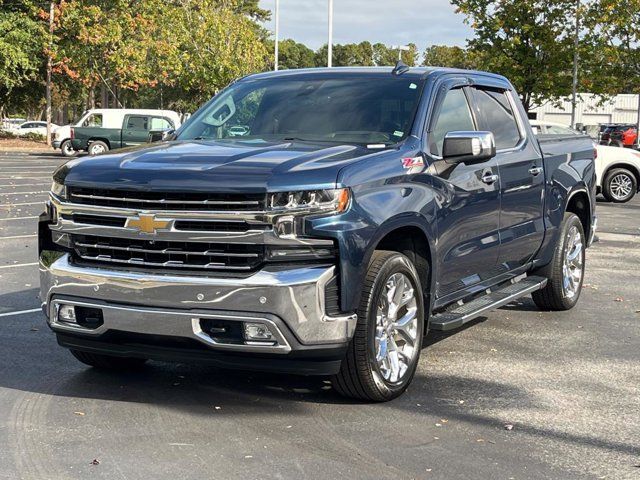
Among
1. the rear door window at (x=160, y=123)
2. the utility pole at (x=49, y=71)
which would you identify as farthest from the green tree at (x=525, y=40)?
the utility pole at (x=49, y=71)

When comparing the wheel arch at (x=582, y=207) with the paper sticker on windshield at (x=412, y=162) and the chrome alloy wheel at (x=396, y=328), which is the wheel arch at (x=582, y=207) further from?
the chrome alloy wheel at (x=396, y=328)

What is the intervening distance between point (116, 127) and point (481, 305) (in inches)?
1199

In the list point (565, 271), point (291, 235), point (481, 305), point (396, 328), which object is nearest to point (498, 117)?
point (481, 305)

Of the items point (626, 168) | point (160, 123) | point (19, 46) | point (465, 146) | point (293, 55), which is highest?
point (293, 55)

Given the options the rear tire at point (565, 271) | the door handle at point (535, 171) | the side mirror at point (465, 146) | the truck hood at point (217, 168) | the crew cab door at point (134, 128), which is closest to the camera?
the truck hood at point (217, 168)

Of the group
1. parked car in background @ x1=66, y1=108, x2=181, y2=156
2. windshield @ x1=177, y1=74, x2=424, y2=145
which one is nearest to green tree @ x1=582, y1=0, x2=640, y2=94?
parked car in background @ x1=66, y1=108, x2=181, y2=156

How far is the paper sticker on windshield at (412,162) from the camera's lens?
18.4ft

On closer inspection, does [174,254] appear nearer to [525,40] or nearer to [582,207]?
[582,207]

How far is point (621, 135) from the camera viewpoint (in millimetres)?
40531

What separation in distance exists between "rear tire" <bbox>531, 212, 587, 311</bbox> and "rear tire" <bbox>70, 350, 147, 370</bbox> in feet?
12.1

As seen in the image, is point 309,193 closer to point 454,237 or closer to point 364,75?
point 454,237

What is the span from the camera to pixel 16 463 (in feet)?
14.4

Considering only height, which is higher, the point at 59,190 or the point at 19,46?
the point at 19,46

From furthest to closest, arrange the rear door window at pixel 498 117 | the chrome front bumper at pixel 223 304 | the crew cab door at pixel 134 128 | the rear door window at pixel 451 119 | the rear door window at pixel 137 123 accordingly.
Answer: the rear door window at pixel 137 123 → the crew cab door at pixel 134 128 → the rear door window at pixel 498 117 → the rear door window at pixel 451 119 → the chrome front bumper at pixel 223 304
